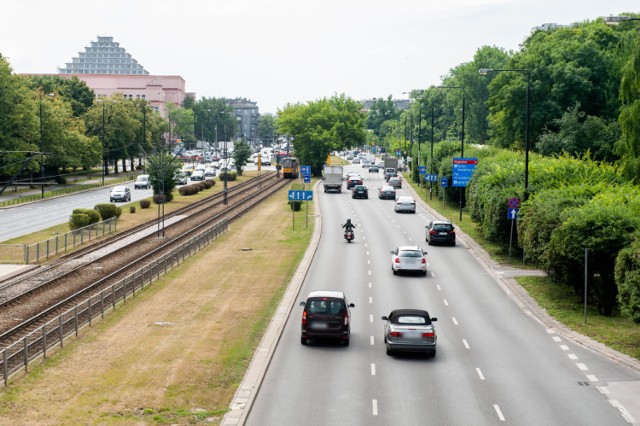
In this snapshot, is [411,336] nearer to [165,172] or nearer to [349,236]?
[349,236]

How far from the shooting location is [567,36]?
93.3m

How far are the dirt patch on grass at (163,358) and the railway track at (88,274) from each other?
3.82 ft

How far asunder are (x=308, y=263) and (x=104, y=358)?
22.4 meters

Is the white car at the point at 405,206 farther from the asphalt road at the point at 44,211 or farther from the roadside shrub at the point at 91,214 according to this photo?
the asphalt road at the point at 44,211

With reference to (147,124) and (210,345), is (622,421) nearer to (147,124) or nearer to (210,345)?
(210,345)

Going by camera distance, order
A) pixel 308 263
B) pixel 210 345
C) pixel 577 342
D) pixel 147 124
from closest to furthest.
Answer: pixel 210 345 < pixel 577 342 < pixel 308 263 < pixel 147 124

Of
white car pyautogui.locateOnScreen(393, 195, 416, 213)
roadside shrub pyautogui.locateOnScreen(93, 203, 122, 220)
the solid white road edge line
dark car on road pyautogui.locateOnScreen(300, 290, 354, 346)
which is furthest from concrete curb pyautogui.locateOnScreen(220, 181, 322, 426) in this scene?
white car pyautogui.locateOnScreen(393, 195, 416, 213)

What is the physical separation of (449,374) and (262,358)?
5.79 metres

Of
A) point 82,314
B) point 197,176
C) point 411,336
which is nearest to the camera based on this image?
point 411,336

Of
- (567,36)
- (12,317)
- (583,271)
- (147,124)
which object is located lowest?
(12,317)

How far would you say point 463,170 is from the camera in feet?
224

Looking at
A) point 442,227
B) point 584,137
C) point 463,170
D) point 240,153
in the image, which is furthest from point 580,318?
point 240,153

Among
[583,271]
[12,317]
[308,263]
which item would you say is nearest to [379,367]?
[583,271]

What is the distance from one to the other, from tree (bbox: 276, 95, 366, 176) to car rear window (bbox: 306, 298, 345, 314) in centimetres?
9528
